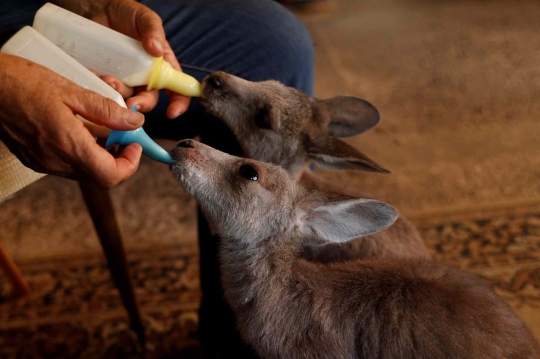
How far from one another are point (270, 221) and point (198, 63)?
596mm

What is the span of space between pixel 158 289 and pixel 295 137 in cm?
97

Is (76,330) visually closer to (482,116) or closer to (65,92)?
(65,92)

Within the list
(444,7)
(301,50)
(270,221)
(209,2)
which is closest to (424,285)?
(270,221)

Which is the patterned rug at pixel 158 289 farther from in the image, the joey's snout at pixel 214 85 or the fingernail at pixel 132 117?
the fingernail at pixel 132 117

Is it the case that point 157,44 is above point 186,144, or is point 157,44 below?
above

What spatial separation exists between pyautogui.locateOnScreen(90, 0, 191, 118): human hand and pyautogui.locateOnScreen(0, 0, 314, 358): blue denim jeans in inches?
5.3

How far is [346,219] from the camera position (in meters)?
1.21

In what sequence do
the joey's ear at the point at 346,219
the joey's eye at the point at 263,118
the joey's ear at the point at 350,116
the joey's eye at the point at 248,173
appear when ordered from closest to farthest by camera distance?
the joey's ear at the point at 346,219, the joey's eye at the point at 248,173, the joey's eye at the point at 263,118, the joey's ear at the point at 350,116

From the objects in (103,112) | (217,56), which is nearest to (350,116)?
(217,56)

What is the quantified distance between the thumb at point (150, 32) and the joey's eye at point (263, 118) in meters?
0.46

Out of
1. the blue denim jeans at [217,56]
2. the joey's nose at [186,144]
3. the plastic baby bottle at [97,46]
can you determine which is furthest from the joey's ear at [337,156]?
the plastic baby bottle at [97,46]

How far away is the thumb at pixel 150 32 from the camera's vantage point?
3.74 ft

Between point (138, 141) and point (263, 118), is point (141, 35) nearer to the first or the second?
A: point (138, 141)

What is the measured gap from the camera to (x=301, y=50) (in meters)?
1.60
